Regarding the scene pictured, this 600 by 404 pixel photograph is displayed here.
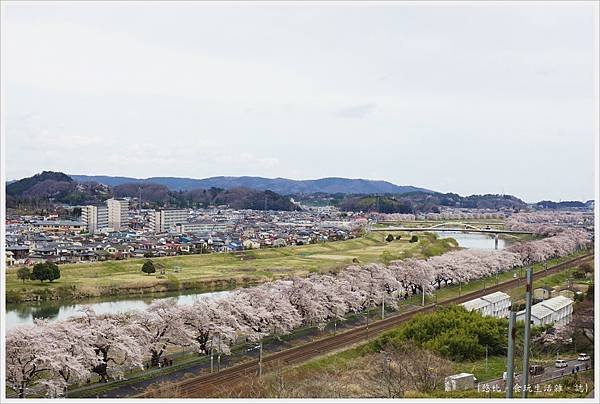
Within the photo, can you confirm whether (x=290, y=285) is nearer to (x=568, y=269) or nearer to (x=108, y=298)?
(x=108, y=298)

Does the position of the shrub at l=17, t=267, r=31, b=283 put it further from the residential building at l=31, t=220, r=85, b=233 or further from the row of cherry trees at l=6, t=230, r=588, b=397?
the row of cherry trees at l=6, t=230, r=588, b=397

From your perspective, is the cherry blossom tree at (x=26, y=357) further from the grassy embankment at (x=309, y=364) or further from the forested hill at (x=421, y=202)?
the forested hill at (x=421, y=202)

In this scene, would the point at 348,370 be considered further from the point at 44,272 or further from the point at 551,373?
the point at 44,272

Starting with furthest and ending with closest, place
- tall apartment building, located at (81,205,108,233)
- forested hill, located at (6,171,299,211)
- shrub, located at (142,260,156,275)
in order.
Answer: tall apartment building, located at (81,205,108,233) → forested hill, located at (6,171,299,211) → shrub, located at (142,260,156,275)

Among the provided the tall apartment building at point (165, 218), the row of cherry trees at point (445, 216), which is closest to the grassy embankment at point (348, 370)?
the tall apartment building at point (165, 218)

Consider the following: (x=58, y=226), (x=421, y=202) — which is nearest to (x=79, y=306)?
(x=58, y=226)

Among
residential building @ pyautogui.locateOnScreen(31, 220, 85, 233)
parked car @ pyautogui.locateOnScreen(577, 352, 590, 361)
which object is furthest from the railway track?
residential building @ pyautogui.locateOnScreen(31, 220, 85, 233)

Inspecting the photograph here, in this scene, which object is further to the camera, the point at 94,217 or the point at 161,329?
the point at 94,217
